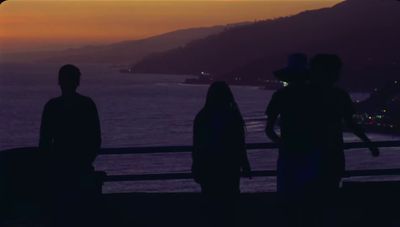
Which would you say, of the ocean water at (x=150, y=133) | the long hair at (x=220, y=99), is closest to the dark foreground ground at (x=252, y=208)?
the long hair at (x=220, y=99)

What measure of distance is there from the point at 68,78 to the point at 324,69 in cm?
183

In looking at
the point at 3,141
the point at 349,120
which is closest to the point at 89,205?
the point at 349,120

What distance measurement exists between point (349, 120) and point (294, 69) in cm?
59

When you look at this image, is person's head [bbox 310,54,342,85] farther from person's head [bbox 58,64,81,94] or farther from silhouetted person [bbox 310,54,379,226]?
person's head [bbox 58,64,81,94]

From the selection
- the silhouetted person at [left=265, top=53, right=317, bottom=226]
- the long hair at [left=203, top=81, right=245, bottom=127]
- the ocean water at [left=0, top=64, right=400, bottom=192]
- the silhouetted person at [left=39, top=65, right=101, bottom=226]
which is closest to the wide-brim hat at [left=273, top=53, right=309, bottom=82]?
the silhouetted person at [left=265, top=53, right=317, bottom=226]

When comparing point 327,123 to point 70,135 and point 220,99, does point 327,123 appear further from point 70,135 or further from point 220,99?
point 70,135

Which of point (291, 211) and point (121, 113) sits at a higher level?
point (291, 211)

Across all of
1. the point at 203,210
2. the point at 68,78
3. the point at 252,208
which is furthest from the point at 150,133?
the point at 68,78

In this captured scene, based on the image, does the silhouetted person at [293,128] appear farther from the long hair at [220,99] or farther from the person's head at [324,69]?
the long hair at [220,99]

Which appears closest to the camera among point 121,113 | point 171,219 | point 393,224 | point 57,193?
point 57,193

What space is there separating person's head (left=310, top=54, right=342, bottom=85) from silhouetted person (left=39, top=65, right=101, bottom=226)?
1623 millimetres

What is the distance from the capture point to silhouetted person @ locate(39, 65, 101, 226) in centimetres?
747

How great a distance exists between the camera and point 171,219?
33.5ft

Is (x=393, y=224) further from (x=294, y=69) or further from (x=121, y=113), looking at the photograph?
(x=121, y=113)
